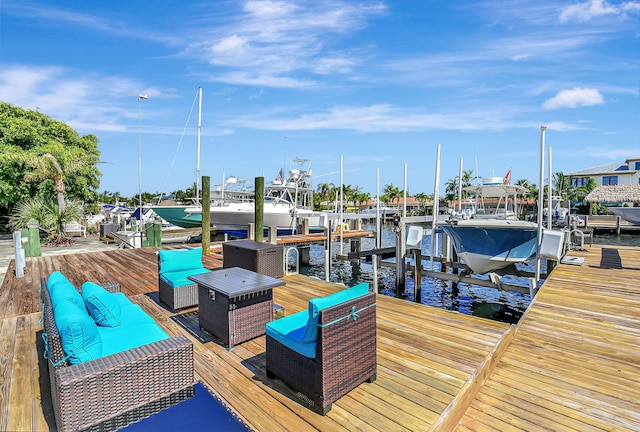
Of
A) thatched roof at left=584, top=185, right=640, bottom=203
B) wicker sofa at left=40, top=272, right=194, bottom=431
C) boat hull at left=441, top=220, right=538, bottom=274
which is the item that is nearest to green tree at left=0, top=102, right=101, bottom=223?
wicker sofa at left=40, top=272, right=194, bottom=431

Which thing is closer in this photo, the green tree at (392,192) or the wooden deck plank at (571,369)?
the wooden deck plank at (571,369)

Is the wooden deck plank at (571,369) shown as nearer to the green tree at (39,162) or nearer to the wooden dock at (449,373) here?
the wooden dock at (449,373)

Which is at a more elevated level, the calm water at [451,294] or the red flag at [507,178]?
the red flag at [507,178]

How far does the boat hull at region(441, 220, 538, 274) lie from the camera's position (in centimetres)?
759

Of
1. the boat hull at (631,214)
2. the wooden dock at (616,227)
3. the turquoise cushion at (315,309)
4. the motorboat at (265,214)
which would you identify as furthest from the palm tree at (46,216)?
the wooden dock at (616,227)

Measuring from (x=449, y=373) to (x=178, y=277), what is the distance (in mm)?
3669

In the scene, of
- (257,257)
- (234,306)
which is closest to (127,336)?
(234,306)

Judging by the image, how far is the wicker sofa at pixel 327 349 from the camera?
2262 millimetres

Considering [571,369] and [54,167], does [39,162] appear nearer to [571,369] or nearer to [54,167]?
[54,167]

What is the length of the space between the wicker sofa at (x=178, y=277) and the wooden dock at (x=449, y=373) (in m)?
0.24

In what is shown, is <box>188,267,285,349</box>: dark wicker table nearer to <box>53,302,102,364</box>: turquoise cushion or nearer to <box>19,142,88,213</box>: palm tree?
<box>53,302,102,364</box>: turquoise cushion

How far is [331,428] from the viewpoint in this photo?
2.12 meters

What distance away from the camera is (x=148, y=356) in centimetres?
220

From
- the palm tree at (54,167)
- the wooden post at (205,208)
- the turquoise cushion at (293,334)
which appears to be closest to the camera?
the turquoise cushion at (293,334)
